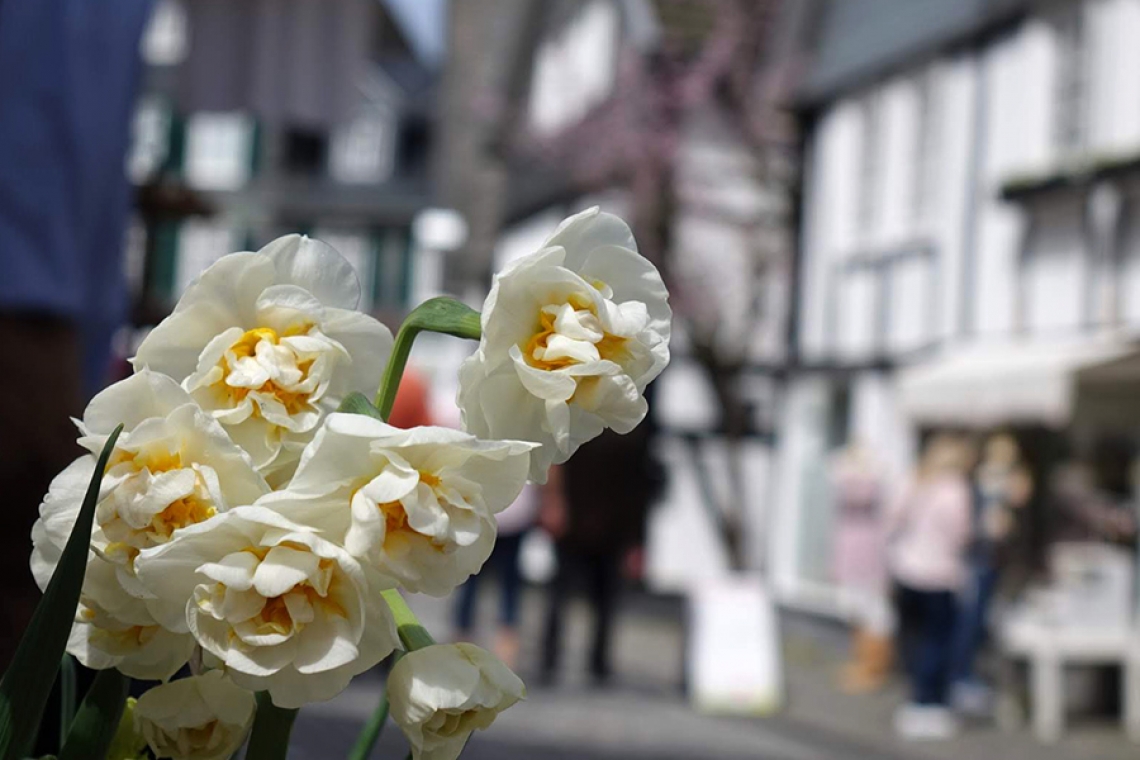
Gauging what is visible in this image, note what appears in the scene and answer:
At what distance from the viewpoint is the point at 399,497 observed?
856 millimetres

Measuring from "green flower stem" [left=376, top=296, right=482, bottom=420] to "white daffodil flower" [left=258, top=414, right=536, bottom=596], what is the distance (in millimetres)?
74

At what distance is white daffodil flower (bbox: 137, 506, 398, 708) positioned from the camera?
0.85 meters

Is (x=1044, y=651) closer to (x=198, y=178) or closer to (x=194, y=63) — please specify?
→ (x=194, y=63)

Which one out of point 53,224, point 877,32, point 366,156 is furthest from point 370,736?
point 366,156

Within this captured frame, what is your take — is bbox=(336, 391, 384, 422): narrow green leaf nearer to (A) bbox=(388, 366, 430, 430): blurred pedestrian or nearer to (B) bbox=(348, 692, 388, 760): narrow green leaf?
(B) bbox=(348, 692, 388, 760): narrow green leaf

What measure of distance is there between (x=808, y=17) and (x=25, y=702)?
696 inches

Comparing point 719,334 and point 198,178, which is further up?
point 198,178

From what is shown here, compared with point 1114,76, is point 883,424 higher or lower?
lower

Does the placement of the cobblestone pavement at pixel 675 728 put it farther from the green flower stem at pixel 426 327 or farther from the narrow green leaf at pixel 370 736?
the green flower stem at pixel 426 327

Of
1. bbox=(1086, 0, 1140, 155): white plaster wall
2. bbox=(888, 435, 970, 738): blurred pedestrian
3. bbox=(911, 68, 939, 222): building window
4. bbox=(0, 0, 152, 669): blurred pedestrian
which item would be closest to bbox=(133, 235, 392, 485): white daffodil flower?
bbox=(0, 0, 152, 669): blurred pedestrian

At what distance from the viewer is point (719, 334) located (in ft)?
65.0

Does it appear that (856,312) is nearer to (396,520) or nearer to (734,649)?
(734,649)

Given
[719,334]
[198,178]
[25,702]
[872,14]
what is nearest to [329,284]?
[25,702]

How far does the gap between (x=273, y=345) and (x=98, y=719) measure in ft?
0.70
